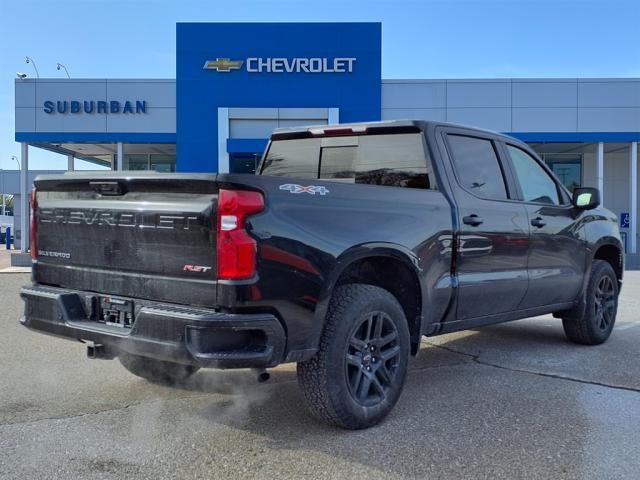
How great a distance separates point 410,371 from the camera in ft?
17.7

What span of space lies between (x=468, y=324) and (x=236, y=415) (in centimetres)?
191

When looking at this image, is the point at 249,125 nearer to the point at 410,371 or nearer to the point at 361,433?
the point at 410,371

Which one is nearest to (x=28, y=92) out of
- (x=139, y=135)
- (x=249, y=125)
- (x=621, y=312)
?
(x=139, y=135)

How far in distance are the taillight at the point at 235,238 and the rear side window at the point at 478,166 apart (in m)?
2.14

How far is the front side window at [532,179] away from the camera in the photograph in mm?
5428

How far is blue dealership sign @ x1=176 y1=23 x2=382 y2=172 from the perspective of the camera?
2169cm

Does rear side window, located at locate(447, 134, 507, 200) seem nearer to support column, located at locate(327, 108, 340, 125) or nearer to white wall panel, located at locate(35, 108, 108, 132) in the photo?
support column, located at locate(327, 108, 340, 125)

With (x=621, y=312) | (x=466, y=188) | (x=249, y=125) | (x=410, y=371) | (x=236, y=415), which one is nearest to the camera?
(x=236, y=415)

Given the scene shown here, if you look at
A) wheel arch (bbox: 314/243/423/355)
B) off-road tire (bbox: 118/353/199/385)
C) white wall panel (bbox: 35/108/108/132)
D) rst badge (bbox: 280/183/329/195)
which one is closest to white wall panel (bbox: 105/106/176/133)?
white wall panel (bbox: 35/108/108/132)

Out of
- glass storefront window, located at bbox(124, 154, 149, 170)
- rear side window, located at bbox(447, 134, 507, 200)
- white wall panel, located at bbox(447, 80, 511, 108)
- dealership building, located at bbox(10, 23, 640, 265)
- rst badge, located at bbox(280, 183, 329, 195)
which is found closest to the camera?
rst badge, located at bbox(280, 183, 329, 195)

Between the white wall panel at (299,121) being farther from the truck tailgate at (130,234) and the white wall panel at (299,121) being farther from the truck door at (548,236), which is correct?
the truck tailgate at (130,234)

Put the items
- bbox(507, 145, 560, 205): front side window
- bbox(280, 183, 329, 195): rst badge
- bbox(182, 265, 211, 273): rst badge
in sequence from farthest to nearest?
bbox(507, 145, 560, 205): front side window
bbox(280, 183, 329, 195): rst badge
bbox(182, 265, 211, 273): rst badge

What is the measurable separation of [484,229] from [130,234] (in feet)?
8.74

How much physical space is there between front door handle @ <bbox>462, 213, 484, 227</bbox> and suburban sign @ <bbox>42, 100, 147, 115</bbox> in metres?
20.4
